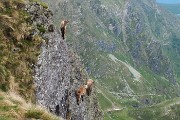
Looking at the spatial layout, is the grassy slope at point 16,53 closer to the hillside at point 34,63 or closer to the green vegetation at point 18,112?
the hillside at point 34,63

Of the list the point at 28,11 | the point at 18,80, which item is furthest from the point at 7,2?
the point at 18,80

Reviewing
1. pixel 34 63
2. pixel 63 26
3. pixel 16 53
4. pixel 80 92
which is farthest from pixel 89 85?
pixel 16 53

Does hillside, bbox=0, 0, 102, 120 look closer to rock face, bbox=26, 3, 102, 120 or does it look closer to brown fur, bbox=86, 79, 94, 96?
rock face, bbox=26, 3, 102, 120

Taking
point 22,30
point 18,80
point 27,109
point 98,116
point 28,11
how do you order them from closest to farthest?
point 27,109 < point 18,80 < point 22,30 < point 28,11 < point 98,116

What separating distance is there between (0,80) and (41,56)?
306 inches

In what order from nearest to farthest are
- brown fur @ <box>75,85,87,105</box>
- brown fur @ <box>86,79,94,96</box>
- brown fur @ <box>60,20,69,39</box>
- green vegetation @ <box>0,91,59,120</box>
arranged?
green vegetation @ <box>0,91,59,120</box>
brown fur @ <box>60,20,69,39</box>
brown fur @ <box>75,85,87,105</box>
brown fur @ <box>86,79,94,96</box>

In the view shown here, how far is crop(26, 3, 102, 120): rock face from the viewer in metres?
38.8

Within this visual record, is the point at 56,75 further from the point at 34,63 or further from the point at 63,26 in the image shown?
the point at 63,26

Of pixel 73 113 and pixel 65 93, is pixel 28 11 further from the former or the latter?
pixel 73 113

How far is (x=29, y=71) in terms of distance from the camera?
121ft

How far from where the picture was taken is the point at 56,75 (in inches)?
1670

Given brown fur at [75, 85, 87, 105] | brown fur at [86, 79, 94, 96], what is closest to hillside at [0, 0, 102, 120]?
brown fur at [75, 85, 87, 105]

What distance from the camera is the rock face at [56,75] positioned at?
38844mm

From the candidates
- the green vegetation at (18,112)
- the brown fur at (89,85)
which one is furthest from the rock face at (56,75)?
the green vegetation at (18,112)
